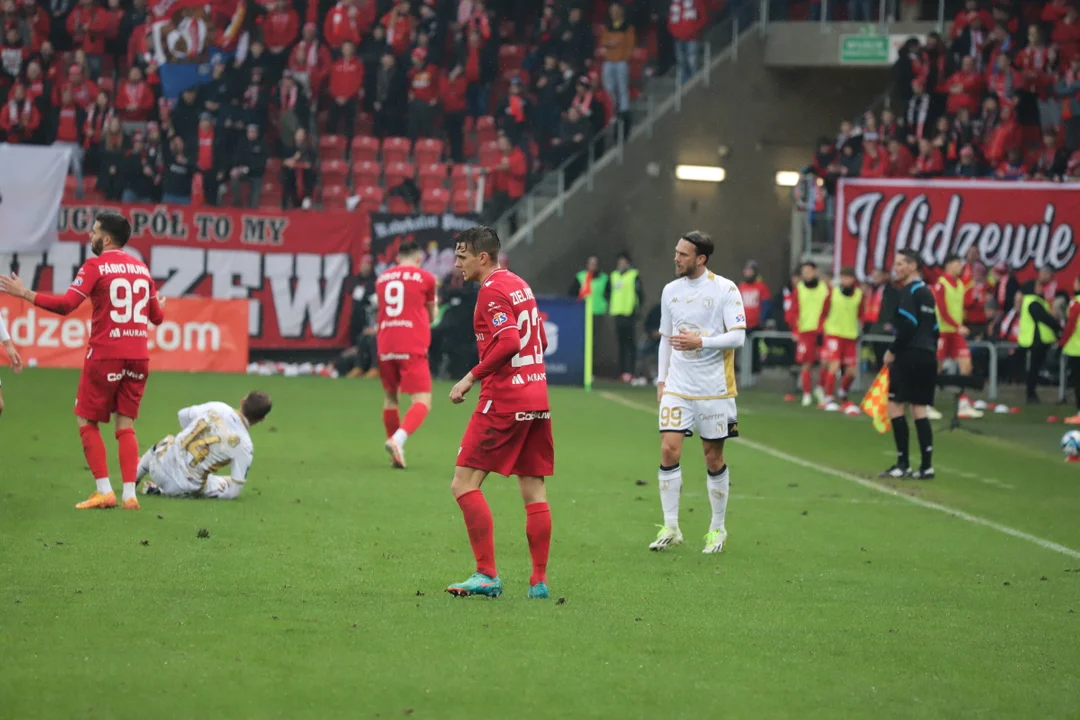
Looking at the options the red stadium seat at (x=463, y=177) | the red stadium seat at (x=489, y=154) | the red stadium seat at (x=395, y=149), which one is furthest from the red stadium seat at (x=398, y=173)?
the red stadium seat at (x=489, y=154)

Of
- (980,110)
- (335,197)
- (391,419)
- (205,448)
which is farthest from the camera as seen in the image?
(335,197)

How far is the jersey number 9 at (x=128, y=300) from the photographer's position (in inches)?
403

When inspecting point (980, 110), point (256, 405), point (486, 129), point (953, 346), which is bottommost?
point (953, 346)

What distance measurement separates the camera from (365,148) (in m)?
29.7

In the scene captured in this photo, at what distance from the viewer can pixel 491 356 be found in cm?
739

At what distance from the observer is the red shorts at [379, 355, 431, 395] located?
14.0 meters

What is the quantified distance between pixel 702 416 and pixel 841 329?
13.4m

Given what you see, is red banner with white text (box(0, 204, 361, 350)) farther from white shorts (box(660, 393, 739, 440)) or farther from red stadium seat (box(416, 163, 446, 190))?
white shorts (box(660, 393, 739, 440))

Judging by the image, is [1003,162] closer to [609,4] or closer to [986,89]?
[986,89]

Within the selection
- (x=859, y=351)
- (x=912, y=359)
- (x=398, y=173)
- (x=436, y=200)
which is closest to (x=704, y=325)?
(x=912, y=359)

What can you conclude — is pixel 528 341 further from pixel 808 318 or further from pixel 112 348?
pixel 808 318

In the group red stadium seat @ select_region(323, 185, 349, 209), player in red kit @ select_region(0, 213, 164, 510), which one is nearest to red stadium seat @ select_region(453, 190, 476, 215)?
red stadium seat @ select_region(323, 185, 349, 209)

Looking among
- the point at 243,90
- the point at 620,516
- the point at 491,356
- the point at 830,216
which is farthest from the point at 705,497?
A: the point at 243,90

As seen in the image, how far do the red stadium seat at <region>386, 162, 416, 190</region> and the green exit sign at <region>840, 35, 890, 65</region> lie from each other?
30.8ft
